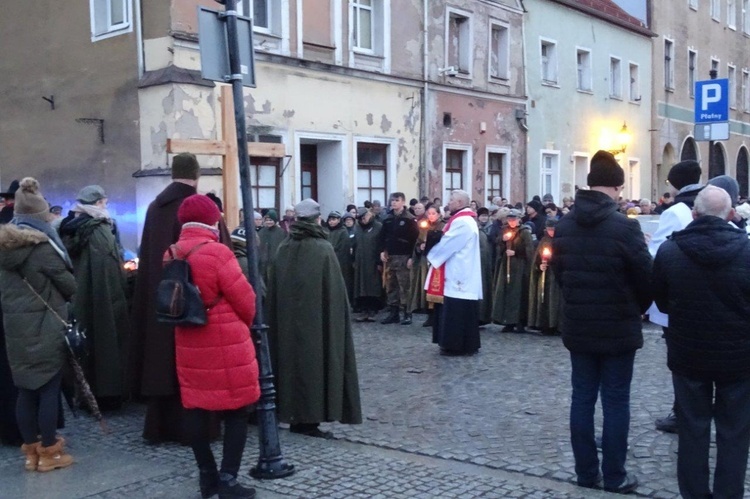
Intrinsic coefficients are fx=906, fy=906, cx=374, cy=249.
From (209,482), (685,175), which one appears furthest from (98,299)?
(685,175)

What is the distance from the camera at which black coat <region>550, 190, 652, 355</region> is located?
5320 mm

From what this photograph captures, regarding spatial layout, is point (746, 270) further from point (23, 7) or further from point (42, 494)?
point (23, 7)

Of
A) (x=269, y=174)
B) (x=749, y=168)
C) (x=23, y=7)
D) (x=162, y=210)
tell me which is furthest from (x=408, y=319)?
(x=749, y=168)

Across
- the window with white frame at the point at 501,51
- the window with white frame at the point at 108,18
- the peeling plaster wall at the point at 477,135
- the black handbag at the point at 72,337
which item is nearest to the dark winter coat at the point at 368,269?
the window with white frame at the point at 108,18

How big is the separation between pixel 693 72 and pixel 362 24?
19.9 meters

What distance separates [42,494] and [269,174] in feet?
38.9

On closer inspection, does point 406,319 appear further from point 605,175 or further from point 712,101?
point 605,175

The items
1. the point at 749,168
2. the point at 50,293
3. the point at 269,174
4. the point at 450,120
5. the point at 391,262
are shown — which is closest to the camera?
the point at 50,293

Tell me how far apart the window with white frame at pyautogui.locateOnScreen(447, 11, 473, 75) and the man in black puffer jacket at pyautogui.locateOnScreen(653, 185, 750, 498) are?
17.3 metres

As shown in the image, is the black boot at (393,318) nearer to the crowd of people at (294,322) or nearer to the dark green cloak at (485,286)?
the dark green cloak at (485,286)

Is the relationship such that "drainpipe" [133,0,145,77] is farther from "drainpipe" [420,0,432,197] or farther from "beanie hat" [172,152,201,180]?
"beanie hat" [172,152,201,180]

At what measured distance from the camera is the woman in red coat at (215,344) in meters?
5.11

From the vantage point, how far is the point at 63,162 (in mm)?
17531

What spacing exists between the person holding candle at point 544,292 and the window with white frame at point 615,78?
17.5 m
